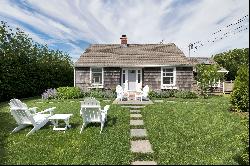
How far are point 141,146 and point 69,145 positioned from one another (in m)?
1.90

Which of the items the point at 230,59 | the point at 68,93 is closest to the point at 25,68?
the point at 68,93

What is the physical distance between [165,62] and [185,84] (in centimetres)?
242

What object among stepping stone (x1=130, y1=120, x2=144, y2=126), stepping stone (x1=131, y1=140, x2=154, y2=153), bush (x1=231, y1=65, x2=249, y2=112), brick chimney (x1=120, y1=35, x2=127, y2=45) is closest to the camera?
stepping stone (x1=131, y1=140, x2=154, y2=153)

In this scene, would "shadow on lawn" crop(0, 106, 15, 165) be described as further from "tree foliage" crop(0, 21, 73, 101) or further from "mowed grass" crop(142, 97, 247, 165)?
"tree foliage" crop(0, 21, 73, 101)

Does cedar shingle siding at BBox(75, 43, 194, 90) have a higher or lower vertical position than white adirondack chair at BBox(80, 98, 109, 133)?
higher

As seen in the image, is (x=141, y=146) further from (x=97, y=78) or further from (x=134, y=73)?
(x=97, y=78)

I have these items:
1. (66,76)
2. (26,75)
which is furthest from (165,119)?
(66,76)

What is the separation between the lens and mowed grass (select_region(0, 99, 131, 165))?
578 centimetres

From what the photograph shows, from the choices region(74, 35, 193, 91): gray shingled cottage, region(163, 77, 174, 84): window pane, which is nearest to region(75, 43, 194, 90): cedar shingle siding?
region(74, 35, 193, 91): gray shingled cottage

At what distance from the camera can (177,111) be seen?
11.8 meters

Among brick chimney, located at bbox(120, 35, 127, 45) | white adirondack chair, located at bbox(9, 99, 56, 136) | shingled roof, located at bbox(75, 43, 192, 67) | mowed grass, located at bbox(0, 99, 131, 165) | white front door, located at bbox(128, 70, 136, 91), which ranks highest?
brick chimney, located at bbox(120, 35, 127, 45)

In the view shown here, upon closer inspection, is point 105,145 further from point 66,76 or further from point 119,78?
point 66,76

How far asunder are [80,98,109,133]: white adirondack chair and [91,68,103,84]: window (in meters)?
12.5

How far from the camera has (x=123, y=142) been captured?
6.99 meters
